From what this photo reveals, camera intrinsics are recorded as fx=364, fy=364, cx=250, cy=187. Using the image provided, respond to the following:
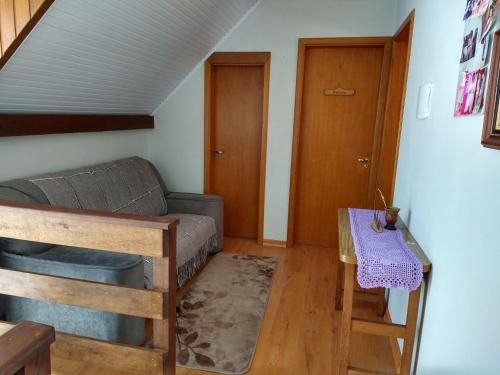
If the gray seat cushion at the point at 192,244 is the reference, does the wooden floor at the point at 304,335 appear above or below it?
below

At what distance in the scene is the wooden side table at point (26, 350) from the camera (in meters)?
0.70

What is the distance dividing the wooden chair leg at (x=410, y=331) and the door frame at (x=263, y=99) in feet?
6.97

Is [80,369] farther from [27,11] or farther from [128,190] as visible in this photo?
[27,11]

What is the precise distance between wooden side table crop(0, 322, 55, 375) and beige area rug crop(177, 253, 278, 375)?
127 centimetres

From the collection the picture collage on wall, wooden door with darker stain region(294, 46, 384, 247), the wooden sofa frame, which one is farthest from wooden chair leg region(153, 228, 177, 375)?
wooden door with darker stain region(294, 46, 384, 247)

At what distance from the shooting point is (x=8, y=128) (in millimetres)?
2076

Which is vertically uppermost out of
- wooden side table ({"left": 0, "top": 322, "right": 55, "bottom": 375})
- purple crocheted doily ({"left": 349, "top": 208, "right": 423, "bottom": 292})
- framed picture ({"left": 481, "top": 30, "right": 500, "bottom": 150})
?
framed picture ({"left": 481, "top": 30, "right": 500, "bottom": 150})

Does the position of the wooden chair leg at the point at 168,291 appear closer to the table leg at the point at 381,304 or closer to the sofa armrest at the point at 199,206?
the table leg at the point at 381,304

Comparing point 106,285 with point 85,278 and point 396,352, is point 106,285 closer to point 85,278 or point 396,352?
point 85,278

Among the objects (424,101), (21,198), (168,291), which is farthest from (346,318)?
(21,198)

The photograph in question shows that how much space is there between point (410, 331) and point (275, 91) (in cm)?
240

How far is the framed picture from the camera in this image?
0.96m

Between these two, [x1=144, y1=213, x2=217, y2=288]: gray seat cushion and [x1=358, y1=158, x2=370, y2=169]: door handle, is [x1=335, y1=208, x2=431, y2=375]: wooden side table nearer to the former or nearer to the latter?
[x1=144, y1=213, x2=217, y2=288]: gray seat cushion

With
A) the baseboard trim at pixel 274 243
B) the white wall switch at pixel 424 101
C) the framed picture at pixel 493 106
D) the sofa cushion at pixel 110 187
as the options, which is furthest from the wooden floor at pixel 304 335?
the framed picture at pixel 493 106
